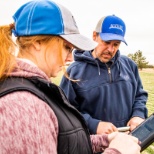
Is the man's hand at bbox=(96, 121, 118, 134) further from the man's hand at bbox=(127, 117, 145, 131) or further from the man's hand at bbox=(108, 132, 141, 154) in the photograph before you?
the man's hand at bbox=(108, 132, 141, 154)

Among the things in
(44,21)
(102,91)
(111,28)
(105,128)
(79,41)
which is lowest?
(105,128)

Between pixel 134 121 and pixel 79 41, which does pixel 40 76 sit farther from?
pixel 134 121

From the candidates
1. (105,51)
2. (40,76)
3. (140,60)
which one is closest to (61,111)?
(40,76)

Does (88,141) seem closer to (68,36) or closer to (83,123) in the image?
(83,123)

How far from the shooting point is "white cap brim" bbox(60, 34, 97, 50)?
58.7 inches

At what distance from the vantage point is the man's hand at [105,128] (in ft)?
8.99

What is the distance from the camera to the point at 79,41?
1592 millimetres

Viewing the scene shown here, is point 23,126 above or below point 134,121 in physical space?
above

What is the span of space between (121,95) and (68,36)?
69.6 inches

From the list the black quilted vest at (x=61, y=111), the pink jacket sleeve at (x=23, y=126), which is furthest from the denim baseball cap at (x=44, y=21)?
the pink jacket sleeve at (x=23, y=126)

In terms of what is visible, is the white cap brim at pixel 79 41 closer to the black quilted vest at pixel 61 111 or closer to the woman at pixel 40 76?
the woman at pixel 40 76

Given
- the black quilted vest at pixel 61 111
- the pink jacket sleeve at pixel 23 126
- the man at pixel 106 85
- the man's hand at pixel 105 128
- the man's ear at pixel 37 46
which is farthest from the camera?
the man at pixel 106 85

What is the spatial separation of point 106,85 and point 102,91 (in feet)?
0.32

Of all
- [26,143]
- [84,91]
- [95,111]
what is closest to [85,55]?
[84,91]
